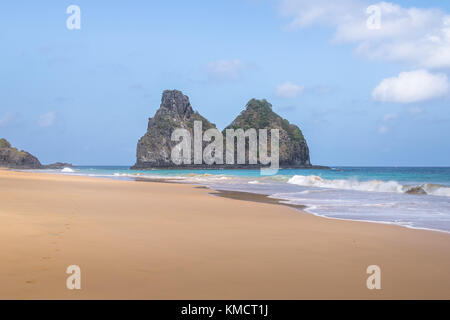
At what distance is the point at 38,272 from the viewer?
4047 mm

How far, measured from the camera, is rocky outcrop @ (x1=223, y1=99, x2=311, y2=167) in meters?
166

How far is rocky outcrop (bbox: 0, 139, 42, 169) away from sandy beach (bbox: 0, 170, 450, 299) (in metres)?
124

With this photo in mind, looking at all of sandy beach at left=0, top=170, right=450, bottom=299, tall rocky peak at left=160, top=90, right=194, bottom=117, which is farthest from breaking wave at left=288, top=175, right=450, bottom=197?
tall rocky peak at left=160, top=90, right=194, bottom=117

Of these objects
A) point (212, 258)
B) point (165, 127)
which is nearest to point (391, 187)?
point (212, 258)

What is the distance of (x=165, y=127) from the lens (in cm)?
15400

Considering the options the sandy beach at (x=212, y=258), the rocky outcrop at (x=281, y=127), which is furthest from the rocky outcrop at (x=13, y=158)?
the sandy beach at (x=212, y=258)

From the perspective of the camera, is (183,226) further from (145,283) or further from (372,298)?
(372,298)

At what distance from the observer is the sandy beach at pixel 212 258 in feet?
12.2

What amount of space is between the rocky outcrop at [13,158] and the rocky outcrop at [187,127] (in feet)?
122

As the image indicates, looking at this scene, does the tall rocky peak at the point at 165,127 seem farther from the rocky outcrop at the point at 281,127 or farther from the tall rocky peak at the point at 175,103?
the rocky outcrop at the point at 281,127

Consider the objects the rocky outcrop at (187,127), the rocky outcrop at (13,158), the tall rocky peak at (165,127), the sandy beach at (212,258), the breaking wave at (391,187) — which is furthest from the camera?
the rocky outcrop at (187,127)

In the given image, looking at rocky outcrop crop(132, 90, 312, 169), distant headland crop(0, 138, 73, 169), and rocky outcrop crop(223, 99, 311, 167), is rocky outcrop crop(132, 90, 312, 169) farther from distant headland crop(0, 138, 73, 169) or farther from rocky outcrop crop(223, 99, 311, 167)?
distant headland crop(0, 138, 73, 169)

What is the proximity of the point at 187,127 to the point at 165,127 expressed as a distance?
10751mm

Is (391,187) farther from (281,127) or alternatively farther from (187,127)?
(281,127)
